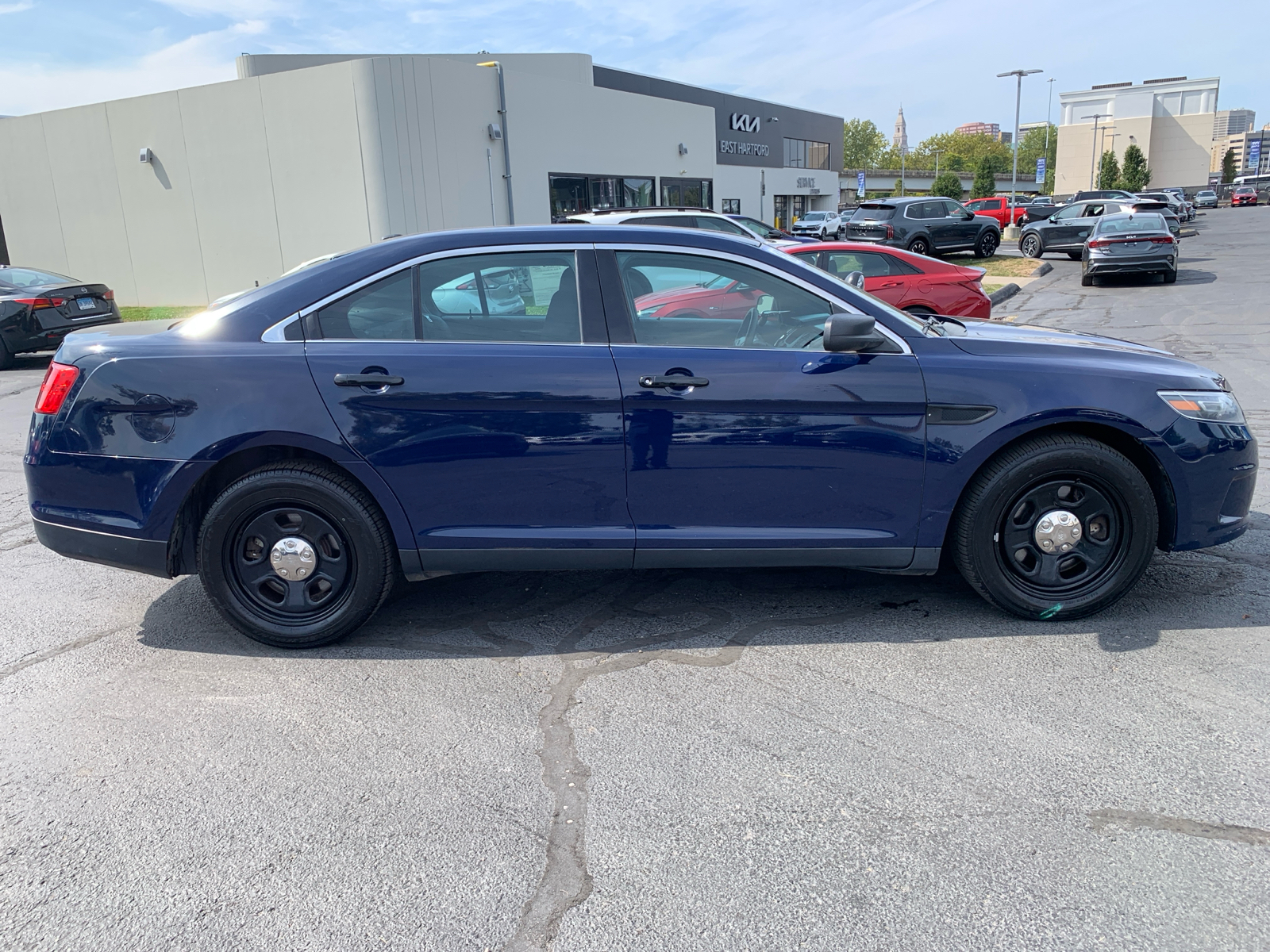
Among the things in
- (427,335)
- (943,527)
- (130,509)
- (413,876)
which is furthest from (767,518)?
(130,509)

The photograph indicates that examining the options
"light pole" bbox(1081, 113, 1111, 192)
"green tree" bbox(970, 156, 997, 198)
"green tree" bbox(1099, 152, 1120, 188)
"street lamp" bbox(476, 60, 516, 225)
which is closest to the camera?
"street lamp" bbox(476, 60, 516, 225)

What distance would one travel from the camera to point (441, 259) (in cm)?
390

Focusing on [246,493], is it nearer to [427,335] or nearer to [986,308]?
[427,335]

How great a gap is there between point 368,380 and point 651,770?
1916mm

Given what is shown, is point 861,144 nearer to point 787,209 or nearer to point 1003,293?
point 787,209

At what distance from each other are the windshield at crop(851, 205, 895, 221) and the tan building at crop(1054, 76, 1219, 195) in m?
97.2

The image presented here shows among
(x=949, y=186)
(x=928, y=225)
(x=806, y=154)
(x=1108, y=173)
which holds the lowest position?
(x=928, y=225)

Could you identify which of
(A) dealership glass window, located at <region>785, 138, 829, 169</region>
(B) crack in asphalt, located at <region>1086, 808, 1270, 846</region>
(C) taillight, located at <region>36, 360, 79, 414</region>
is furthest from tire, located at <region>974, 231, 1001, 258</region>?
(A) dealership glass window, located at <region>785, 138, 829, 169</region>

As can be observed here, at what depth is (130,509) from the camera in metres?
3.86

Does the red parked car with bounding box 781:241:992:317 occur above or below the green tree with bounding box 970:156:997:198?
below

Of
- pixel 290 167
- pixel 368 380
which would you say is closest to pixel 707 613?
pixel 368 380

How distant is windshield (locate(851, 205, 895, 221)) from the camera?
25250mm

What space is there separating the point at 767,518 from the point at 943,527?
76cm

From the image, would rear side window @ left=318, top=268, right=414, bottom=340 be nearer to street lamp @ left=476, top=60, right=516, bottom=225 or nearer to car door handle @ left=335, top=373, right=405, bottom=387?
car door handle @ left=335, top=373, right=405, bottom=387
